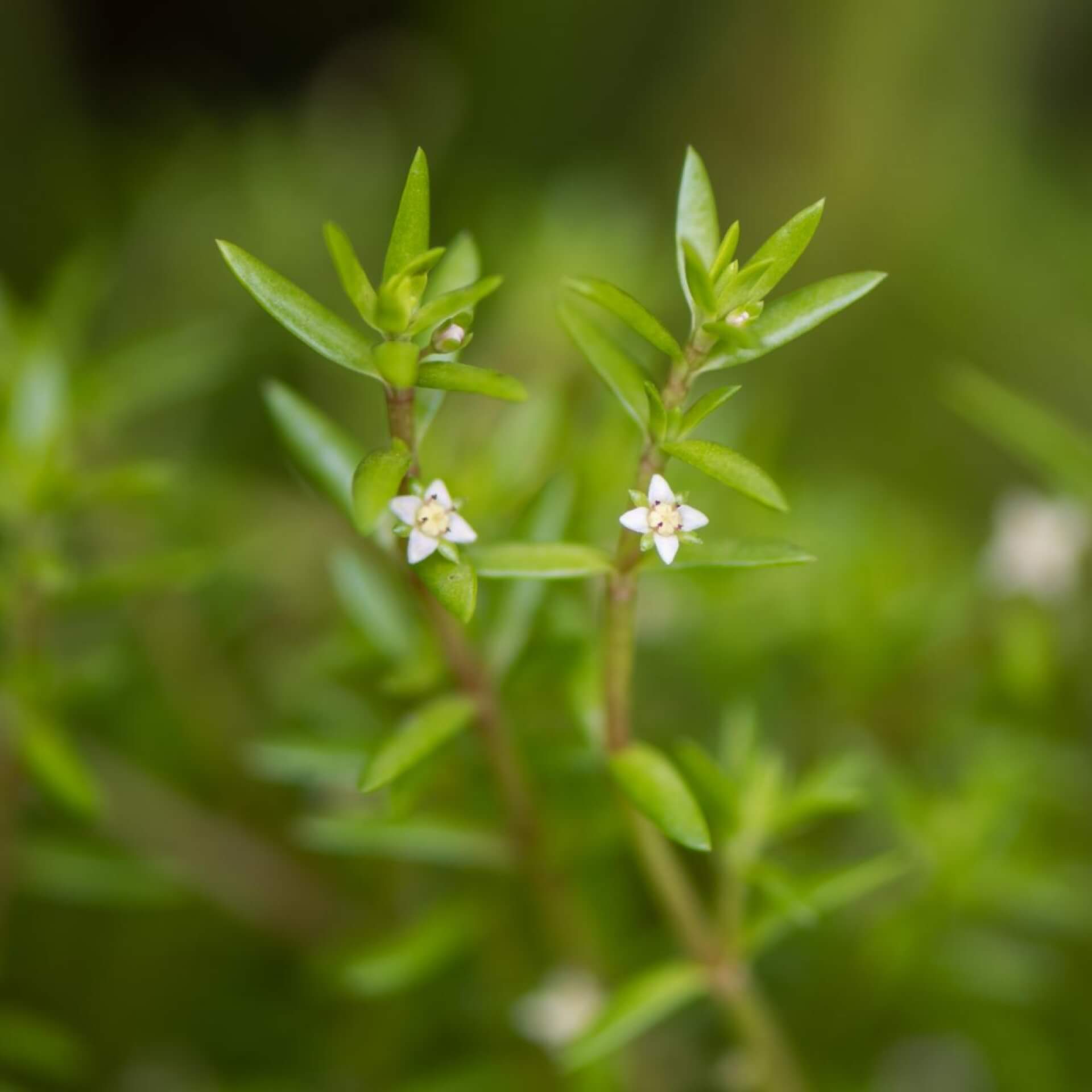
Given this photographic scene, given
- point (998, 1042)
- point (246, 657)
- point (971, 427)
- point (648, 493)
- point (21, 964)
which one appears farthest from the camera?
point (971, 427)

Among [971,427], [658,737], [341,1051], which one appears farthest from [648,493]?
[971,427]

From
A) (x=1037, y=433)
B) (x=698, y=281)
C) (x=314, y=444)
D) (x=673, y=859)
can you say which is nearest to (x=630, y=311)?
(x=698, y=281)

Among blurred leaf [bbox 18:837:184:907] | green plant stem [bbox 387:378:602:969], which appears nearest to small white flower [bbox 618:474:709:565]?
green plant stem [bbox 387:378:602:969]

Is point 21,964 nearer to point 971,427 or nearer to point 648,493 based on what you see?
point 648,493

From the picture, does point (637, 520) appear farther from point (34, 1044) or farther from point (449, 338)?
point (34, 1044)

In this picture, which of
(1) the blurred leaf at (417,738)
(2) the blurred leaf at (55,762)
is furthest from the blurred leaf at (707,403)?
(2) the blurred leaf at (55,762)

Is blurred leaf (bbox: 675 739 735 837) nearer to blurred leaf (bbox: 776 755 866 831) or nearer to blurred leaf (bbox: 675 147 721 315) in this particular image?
blurred leaf (bbox: 776 755 866 831)
